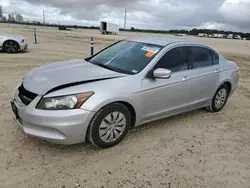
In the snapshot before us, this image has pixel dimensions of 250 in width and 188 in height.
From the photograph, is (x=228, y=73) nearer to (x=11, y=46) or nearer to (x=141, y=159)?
(x=141, y=159)

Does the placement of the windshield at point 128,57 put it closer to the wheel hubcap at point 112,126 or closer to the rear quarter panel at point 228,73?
the wheel hubcap at point 112,126

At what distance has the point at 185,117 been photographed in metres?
4.77

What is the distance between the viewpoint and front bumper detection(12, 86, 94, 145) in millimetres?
2885

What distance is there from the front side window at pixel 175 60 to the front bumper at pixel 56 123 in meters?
1.51

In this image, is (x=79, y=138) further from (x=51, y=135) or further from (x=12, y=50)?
(x=12, y=50)

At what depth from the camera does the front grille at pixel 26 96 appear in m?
3.04

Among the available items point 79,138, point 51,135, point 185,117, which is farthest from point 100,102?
point 185,117

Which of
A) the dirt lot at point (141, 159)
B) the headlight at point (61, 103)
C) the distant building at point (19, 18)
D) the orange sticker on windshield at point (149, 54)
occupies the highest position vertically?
the distant building at point (19, 18)

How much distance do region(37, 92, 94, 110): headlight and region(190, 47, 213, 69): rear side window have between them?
7.90ft

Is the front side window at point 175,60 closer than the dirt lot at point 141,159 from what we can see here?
No

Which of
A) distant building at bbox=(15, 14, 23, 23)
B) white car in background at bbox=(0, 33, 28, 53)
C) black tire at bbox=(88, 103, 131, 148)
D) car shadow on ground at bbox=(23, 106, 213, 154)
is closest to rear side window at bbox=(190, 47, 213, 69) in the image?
car shadow on ground at bbox=(23, 106, 213, 154)

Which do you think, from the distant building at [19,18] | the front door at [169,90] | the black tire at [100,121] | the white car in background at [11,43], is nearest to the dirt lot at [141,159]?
the black tire at [100,121]

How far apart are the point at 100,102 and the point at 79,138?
546 mm

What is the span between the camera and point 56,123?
9.46ft
